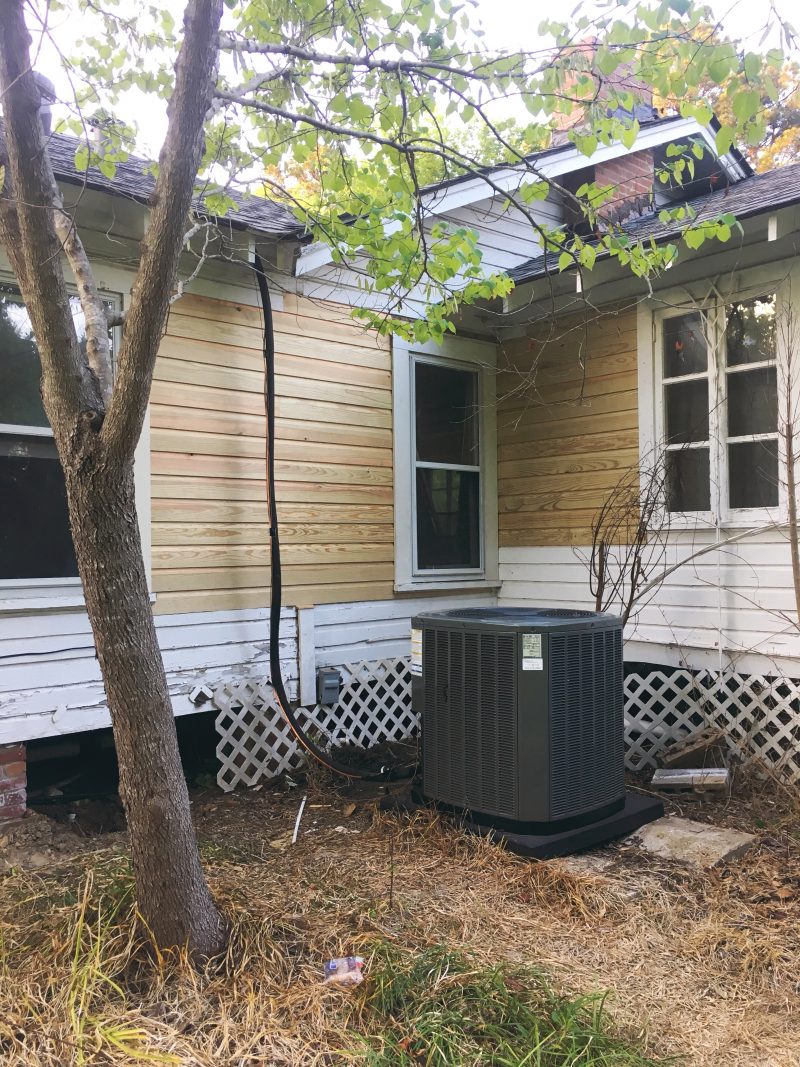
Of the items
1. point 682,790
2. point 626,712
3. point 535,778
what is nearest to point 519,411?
point 626,712

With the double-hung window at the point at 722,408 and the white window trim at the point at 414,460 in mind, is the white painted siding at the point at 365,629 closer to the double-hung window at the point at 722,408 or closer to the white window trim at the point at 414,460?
the white window trim at the point at 414,460

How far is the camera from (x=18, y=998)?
7.97 ft

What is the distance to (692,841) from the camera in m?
3.97

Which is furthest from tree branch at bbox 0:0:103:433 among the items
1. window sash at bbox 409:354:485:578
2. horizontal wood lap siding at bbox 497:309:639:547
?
horizontal wood lap siding at bbox 497:309:639:547

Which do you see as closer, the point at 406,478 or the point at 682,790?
the point at 682,790

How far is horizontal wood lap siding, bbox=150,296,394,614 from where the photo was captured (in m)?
5.00

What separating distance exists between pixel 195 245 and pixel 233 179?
123 cm

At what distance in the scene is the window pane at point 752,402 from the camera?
516cm

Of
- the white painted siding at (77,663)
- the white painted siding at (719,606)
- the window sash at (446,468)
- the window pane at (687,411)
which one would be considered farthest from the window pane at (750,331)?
the white painted siding at (77,663)

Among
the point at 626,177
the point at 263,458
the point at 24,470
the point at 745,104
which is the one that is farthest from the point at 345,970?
the point at 626,177

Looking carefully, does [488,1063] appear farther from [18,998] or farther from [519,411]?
[519,411]

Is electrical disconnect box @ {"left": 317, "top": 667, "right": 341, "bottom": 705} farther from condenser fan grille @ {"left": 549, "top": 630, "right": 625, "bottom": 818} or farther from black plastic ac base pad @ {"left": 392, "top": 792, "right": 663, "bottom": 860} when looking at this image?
condenser fan grille @ {"left": 549, "top": 630, "right": 625, "bottom": 818}

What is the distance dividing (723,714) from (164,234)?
444cm

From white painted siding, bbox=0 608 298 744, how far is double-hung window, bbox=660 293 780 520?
3050mm
